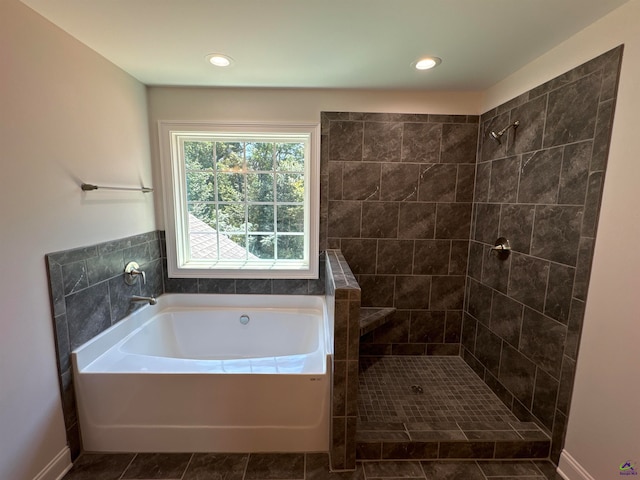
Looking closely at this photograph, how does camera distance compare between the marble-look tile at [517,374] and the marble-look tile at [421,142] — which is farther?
the marble-look tile at [421,142]

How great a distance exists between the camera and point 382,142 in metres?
2.26

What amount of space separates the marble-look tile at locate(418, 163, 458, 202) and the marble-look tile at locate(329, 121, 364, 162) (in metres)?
0.55

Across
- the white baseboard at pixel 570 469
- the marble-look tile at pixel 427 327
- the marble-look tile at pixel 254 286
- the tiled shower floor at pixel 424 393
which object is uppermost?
the marble-look tile at pixel 254 286

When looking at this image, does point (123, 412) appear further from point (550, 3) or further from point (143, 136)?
point (550, 3)

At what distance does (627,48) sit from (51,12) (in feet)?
8.28

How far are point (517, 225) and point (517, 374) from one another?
95cm

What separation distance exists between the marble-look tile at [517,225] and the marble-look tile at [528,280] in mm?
71

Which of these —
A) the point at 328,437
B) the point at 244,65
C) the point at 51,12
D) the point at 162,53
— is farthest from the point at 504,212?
the point at 51,12

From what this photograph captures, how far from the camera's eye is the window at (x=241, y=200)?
2.29 m

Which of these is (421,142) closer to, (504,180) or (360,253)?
(504,180)

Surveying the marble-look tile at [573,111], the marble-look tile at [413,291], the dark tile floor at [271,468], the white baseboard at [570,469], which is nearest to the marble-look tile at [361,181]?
the marble-look tile at [413,291]

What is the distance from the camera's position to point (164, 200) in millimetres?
2293

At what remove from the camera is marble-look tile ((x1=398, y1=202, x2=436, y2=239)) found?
2.33 metres

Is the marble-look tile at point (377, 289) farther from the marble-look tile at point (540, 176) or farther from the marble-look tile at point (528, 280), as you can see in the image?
the marble-look tile at point (540, 176)
